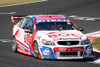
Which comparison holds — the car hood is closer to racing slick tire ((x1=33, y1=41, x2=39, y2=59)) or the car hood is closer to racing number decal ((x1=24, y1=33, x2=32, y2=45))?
racing slick tire ((x1=33, y1=41, x2=39, y2=59))

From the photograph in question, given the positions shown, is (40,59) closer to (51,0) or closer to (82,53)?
(82,53)

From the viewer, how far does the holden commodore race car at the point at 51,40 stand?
11.9 metres

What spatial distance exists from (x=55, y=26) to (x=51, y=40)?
1.26 meters

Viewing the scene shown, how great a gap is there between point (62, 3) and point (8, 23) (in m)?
10.2

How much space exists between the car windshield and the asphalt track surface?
3.56 ft

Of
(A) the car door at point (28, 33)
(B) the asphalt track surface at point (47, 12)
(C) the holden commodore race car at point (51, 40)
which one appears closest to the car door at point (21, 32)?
(C) the holden commodore race car at point (51, 40)

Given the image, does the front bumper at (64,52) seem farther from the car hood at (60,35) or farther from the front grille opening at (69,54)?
the car hood at (60,35)

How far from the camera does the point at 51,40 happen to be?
11.9 metres

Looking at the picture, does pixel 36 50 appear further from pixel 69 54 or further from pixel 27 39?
pixel 69 54

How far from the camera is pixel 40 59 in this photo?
1216cm

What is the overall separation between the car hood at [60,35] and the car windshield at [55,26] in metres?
0.40

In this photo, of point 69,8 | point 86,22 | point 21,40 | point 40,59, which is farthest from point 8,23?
point 40,59

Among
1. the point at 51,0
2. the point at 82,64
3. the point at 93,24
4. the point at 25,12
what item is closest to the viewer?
the point at 82,64

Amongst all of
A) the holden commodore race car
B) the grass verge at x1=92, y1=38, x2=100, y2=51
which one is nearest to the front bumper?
the holden commodore race car
